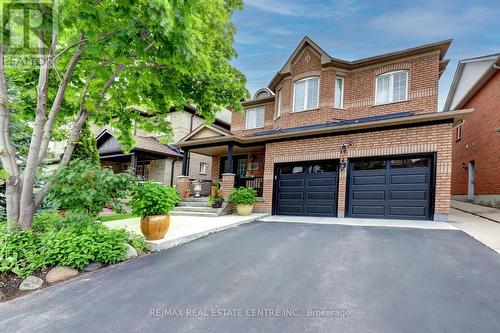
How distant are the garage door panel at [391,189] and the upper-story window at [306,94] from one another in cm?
384

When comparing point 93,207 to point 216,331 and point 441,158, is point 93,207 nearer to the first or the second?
point 216,331

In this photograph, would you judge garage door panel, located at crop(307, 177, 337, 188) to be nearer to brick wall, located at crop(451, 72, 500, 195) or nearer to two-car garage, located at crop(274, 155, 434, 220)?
two-car garage, located at crop(274, 155, 434, 220)

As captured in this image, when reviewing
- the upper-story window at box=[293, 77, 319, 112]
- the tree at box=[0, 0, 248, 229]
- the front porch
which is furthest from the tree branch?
the upper-story window at box=[293, 77, 319, 112]

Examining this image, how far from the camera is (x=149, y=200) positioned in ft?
17.7

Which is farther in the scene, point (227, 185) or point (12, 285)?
point (227, 185)

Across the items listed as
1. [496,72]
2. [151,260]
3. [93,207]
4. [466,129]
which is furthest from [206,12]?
[466,129]

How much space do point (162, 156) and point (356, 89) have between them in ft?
38.8

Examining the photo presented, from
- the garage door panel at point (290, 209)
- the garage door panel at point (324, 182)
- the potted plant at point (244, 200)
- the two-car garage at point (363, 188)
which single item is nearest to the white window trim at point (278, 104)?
the two-car garage at point (363, 188)

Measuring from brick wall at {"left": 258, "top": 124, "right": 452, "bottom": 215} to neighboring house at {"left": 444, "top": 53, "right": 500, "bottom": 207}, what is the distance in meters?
5.16

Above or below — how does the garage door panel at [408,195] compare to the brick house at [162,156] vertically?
Answer: below

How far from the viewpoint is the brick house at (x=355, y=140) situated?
802 centimetres

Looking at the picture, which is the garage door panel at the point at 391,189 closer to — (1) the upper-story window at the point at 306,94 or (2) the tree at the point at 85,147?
(1) the upper-story window at the point at 306,94

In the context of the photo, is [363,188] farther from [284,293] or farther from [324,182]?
[284,293]

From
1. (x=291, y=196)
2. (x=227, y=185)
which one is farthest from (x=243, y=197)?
(x=291, y=196)
